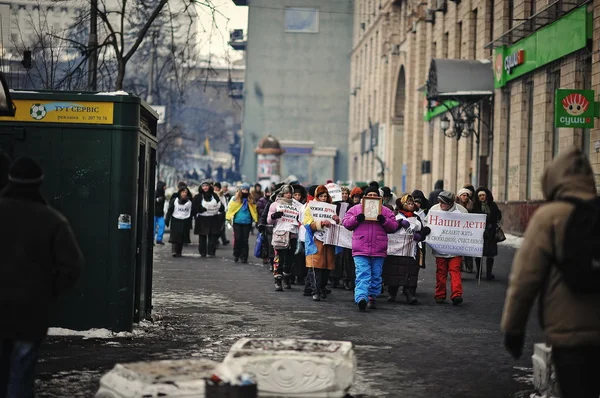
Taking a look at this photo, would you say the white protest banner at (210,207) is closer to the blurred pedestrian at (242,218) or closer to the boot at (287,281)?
the blurred pedestrian at (242,218)

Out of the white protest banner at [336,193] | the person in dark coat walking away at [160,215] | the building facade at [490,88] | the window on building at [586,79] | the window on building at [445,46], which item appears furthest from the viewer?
the window on building at [445,46]

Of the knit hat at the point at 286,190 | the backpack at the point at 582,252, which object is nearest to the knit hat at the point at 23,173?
the backpack at the point at 582,252

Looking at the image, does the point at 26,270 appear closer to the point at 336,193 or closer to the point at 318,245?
the point at 318,245

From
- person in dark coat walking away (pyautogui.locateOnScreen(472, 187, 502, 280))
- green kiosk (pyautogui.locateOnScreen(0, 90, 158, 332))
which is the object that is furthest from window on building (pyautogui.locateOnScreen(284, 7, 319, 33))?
green kiosk (pyautogui.locateOnScreen(0, 90, 158, 332))

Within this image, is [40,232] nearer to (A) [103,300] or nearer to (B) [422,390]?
(B) [422,390]

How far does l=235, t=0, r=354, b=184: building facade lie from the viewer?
327ft

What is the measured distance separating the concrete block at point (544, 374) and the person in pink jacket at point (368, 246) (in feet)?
21.7

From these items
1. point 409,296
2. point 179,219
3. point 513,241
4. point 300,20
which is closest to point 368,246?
point 409,296

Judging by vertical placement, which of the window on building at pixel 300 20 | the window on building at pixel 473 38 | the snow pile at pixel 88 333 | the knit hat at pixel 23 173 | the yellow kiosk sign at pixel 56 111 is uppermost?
the window on building at pixel 300 20

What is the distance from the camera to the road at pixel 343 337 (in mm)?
9109

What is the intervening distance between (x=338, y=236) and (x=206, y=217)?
10.3 meters

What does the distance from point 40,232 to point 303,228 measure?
36.4ft

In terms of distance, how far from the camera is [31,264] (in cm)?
617

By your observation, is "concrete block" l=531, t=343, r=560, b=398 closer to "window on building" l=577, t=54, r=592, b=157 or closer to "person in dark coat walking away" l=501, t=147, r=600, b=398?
"person in dark coat walking away" l=501, t=147, r=600, b=398
